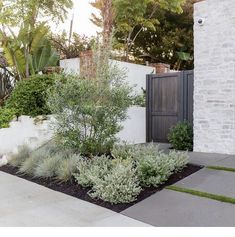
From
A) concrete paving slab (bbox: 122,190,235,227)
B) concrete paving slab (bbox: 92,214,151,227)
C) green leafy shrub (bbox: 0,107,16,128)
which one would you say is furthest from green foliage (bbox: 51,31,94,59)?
concrete paving slab (bbox: 92,214,151,227)

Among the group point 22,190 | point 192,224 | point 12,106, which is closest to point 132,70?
point 12,106

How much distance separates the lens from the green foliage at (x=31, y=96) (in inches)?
375

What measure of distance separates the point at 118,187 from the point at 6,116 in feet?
17.8

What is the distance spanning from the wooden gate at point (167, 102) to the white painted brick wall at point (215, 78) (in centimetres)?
105

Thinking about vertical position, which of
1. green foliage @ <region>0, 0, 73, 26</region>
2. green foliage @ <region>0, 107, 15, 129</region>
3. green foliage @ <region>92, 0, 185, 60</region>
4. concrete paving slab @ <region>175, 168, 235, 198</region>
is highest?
green foliage @ <region>92, 0, 185, 60</region>

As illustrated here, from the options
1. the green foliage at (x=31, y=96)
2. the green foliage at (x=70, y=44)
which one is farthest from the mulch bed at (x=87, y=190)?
the green foliage at (x=70, y=44)

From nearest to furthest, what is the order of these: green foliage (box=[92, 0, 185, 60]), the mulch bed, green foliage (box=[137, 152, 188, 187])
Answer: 1. the mulch bed
2. green foliage (box=[137, 152, 188, 187])
3. green foliage (box=[92, 0, 185, 60])

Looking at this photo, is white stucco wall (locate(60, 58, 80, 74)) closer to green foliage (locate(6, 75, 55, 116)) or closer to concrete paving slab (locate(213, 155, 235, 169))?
green foliage (locate(6, 75, 55, 116))

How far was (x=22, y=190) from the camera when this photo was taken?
602 centimetres


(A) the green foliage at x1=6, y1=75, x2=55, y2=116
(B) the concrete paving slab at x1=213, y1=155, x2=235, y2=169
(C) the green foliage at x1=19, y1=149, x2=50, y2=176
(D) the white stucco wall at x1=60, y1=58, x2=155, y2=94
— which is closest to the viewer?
(B) the concrete paving slab at x1=213, y1=155, x2=235, y2=169

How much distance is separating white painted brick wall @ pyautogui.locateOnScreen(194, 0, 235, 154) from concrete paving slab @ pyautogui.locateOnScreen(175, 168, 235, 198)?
6.44 feet

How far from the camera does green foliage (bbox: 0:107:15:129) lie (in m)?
9.11

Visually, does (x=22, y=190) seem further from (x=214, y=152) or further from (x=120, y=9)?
(x=120, y=9)
